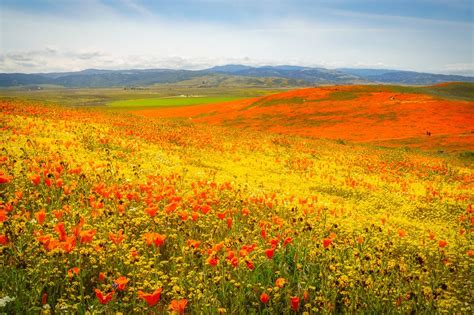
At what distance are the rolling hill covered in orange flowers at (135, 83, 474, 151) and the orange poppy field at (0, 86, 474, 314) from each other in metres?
21.9

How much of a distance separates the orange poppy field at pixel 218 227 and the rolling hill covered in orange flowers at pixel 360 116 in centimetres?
2195

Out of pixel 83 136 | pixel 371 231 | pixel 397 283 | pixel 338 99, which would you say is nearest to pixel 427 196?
pixel 371 231

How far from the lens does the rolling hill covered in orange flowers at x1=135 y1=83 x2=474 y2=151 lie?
43375mm

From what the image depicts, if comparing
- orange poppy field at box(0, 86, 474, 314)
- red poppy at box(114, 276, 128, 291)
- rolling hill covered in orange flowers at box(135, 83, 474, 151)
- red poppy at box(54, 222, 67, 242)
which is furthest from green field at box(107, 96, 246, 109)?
red poppy at box(114, 276, 128, 291)

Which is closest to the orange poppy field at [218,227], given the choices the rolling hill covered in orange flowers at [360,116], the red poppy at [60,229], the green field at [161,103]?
the red poppy at [60,229]

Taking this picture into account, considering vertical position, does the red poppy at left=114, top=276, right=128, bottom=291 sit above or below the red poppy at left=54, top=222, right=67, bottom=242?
below

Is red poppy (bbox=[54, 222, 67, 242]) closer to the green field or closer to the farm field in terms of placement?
the farm field

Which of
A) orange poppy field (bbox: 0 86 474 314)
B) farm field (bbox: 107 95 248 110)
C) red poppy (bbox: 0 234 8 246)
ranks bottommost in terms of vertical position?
orange poppy field (bbox: 0 86 474 314)

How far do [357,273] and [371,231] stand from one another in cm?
282

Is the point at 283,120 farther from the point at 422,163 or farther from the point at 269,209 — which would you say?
the point at 269,209

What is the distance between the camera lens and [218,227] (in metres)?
6.66

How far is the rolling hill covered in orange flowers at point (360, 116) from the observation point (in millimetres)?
43375

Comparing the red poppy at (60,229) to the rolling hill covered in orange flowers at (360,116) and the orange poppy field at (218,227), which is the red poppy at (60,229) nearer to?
the orange poppy field at (218,227)

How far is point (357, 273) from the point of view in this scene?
5.26 m
